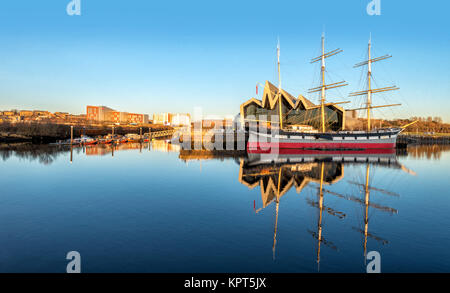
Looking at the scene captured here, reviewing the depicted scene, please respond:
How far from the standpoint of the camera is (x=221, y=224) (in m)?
12.4

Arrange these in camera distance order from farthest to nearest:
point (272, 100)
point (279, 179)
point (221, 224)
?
point (272, 100), point (279, 179), point (221, 224)

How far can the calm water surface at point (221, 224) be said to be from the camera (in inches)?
343

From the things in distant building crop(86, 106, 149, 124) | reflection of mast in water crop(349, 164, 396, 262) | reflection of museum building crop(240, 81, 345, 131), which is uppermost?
distant building crop(86, 106, 149, 124)

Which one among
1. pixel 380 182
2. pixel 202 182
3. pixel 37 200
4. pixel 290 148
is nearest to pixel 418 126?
pixel 290 148

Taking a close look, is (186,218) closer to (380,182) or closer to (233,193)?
(233,193)

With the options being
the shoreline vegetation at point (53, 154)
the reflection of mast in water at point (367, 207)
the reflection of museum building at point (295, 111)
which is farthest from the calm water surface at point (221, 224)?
the reflection of museum building at point (295, 111)

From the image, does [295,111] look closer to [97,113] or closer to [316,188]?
[316,188]

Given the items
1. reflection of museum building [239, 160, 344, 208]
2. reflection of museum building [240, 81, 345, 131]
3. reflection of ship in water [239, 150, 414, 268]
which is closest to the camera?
reflection of ship in water [239, 150, 414, 268]

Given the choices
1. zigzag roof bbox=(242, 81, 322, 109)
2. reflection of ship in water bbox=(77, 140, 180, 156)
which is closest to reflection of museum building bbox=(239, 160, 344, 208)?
reflection of ship in water bbox=(77, 140, 180, 156)

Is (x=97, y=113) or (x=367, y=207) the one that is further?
(x=97, y=113)

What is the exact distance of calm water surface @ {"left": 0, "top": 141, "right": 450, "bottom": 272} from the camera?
8703 mm

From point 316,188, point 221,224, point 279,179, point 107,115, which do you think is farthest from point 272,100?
point 107,115

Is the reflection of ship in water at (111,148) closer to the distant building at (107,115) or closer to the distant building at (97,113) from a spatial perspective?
the distant building at (97,113)

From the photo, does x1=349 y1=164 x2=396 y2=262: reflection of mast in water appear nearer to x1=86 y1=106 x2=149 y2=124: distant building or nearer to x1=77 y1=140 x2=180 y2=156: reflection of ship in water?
x1=77 y1=140 x2=180 y2=156: reflection of ship in water
